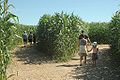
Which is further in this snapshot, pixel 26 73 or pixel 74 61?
pixel 74 61

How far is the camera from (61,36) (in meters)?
19.6

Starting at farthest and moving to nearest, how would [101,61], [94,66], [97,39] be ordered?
[97,39] → [101,61] → [94,66]

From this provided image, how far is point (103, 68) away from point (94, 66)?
0.76m

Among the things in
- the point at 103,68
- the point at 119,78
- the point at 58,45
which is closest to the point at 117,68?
the point at 103,68

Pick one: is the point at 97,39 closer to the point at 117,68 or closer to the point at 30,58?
the point at 30,58

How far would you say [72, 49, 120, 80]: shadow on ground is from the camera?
44.5ft

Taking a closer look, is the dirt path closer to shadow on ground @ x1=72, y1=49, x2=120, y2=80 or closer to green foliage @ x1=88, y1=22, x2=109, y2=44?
shadow on ground @ x1=72, y1=49, x2=120, y2=80

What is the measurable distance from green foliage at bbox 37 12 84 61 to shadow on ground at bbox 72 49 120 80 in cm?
246

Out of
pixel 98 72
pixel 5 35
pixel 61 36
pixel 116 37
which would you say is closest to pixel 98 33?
Answer: pixel 61 36

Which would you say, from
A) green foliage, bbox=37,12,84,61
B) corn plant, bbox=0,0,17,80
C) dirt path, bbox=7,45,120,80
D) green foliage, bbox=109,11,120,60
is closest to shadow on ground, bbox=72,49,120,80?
dirt path, bbox=7,45,120,80

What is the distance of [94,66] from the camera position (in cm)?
1647

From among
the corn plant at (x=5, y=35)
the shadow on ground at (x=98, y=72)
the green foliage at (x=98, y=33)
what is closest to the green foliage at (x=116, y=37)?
Answer: the shadow on ground at (x=98, y=72)

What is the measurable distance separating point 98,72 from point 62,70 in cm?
190

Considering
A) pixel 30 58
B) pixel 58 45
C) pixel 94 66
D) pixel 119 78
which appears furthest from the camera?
pixel 30 58
